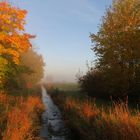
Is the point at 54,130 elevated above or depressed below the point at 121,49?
below

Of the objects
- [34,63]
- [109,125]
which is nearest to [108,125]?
[109,125]

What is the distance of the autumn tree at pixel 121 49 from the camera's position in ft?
82.9

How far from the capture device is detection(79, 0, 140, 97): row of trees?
25297mm

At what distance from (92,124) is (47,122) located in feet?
27.6

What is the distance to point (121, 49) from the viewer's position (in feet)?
84.2

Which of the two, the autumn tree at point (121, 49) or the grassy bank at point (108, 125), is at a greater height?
the autumn tree at point (121, 49)

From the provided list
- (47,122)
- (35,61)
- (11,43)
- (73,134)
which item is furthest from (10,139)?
(35,61)

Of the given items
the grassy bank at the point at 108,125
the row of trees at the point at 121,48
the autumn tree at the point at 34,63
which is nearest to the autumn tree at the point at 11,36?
the row of trees at the point at 121,48

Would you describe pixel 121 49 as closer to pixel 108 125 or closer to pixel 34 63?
pixel 108 125

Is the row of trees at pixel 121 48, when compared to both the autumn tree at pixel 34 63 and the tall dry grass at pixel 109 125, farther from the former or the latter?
the autumn tree at pixel 34 63

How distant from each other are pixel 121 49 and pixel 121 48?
0.08m

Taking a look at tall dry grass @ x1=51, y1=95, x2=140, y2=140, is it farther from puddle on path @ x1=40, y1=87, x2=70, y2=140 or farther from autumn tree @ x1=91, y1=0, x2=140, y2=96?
autumn tree @ x1=91, y1=0, x2=140, y2=96

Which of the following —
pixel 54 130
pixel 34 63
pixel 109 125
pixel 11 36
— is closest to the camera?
pixel 109 125

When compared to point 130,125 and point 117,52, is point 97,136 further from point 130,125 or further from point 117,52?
point 117,52
